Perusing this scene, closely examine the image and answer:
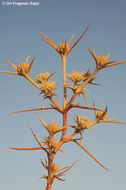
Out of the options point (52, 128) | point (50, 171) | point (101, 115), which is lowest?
point (50, 171)

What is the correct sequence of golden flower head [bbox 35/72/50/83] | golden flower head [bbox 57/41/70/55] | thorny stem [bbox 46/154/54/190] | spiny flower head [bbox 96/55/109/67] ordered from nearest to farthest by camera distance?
thorny stem [bbox 46/154/54/190] < spiny flower head [bbox 96/55/109/67] < golden flower head [bbox 35/72/50/83] < golden flower head [bbox 57/41/70/55]

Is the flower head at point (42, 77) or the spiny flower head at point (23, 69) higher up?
the spiny flower head at point (23, 69)

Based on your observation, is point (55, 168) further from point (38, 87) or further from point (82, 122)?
point (38, 87)

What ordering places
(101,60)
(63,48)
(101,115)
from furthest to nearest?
1. (63,48)
2. (101,115)
3. (101,60)

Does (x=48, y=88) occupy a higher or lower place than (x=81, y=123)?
higher

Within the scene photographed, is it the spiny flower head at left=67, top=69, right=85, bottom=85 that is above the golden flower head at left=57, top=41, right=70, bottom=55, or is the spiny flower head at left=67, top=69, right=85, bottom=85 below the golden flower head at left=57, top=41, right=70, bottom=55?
below

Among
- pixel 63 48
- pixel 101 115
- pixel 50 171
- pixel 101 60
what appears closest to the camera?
pixel 50 171

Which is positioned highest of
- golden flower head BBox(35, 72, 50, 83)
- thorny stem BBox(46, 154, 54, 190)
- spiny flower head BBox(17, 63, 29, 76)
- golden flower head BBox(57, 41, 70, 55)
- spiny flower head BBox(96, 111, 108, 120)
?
golden flower head BBox(57, 41, 70, 55)

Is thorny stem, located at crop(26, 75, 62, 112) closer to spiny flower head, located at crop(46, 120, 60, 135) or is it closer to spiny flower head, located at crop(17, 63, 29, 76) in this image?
spiny flower head, located at crop(17, 63, 29, 76)

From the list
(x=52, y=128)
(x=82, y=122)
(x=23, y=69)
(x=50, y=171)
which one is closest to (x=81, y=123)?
(x=82, y=122)

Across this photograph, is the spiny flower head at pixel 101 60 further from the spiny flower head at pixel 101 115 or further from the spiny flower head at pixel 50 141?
the spiny flower head at pixel 50 141

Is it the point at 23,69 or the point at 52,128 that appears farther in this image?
the point at 23,69

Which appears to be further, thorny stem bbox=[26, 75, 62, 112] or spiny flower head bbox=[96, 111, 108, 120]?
spiny flower head bbox=[96, 111, 108, 120]
